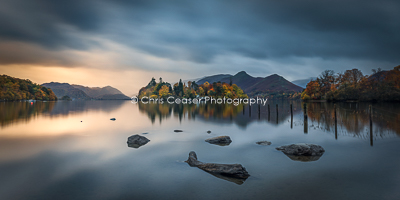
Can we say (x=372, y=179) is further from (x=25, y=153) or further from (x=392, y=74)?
(x=392, y=74)

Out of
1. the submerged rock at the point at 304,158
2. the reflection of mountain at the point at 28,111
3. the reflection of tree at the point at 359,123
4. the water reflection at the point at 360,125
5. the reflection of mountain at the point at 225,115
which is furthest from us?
the reflection of mountain at the point at 225,115

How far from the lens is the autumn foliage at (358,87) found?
267 feet

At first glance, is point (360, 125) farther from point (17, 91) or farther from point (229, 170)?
point (17, 91)

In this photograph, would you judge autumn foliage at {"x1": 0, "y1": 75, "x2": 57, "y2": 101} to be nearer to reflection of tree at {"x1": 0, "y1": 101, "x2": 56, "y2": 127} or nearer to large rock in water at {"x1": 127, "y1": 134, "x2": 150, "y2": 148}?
reflection of tree at {"x1": 0, "y1": 101, "x2": 56, "y2": 127}

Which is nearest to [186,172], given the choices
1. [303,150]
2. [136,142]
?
[303,150]

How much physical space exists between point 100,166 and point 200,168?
21.4ft

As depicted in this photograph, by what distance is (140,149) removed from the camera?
17422 mm

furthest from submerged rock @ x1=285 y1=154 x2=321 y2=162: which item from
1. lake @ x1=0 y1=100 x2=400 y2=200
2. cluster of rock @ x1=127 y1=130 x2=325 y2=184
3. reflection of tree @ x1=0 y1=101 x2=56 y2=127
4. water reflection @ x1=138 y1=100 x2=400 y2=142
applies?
reflection of tree @ x1=0 y1=101 x2=56 y2=127

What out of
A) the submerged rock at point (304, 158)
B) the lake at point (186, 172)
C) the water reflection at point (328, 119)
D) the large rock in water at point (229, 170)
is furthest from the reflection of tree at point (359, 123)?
the large rock in water at point (229, 170)

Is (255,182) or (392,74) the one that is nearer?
(255,182)

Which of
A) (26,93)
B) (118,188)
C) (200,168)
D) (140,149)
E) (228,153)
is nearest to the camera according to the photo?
(118,188)

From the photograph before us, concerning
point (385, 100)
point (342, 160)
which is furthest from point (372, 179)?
point (385, 100)

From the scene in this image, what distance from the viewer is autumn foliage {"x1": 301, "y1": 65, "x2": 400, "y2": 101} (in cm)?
8138

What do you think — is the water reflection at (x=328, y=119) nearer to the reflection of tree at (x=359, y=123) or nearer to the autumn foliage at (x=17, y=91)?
the reflection of tree at (x=359, y=123)
